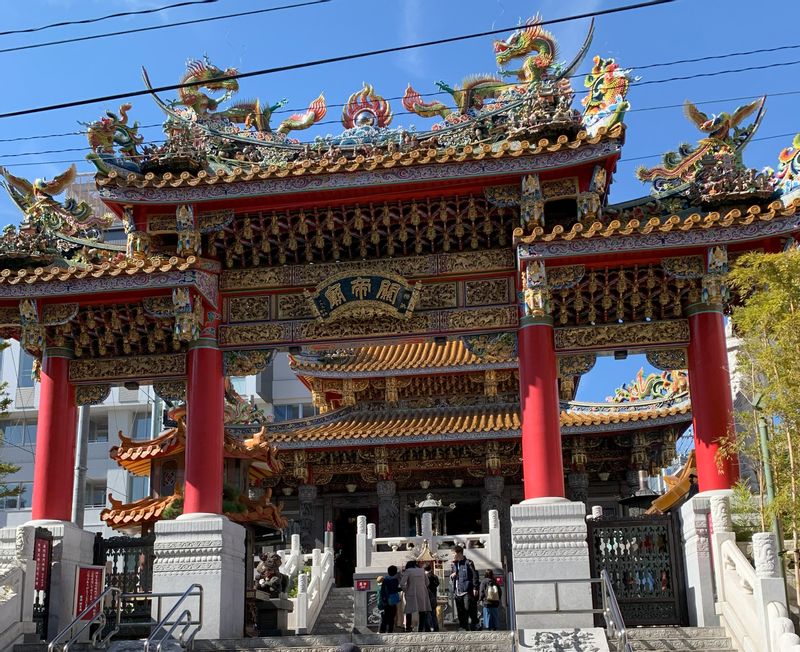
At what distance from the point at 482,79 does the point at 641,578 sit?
857 cm

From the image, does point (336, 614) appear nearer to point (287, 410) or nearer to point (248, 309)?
point (248, 309)

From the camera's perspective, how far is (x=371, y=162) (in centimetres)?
1509

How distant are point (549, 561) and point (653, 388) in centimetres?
1286

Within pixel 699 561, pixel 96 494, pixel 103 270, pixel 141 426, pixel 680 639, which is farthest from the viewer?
pixel 96 494

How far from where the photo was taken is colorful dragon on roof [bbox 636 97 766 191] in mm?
15797

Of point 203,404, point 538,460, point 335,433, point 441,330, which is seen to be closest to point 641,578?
point 538,460

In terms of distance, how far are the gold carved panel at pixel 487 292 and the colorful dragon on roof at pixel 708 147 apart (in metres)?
2.89

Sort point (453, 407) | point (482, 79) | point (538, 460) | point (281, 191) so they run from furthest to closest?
1. point (453, 407)
2. point (482, 79)
3. point (281, 191)
4. point (538, 460)

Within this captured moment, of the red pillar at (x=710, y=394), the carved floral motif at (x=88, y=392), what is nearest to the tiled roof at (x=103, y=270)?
the carved floral motif at (x=88, y=392)

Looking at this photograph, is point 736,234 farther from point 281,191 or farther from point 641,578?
point 281,191

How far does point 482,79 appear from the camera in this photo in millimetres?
17109

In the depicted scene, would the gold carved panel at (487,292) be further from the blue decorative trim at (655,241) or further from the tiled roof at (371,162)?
the tiled roof at (371,162)

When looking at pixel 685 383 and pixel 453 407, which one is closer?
pixel 685 383

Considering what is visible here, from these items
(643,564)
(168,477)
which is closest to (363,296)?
(643,564)
